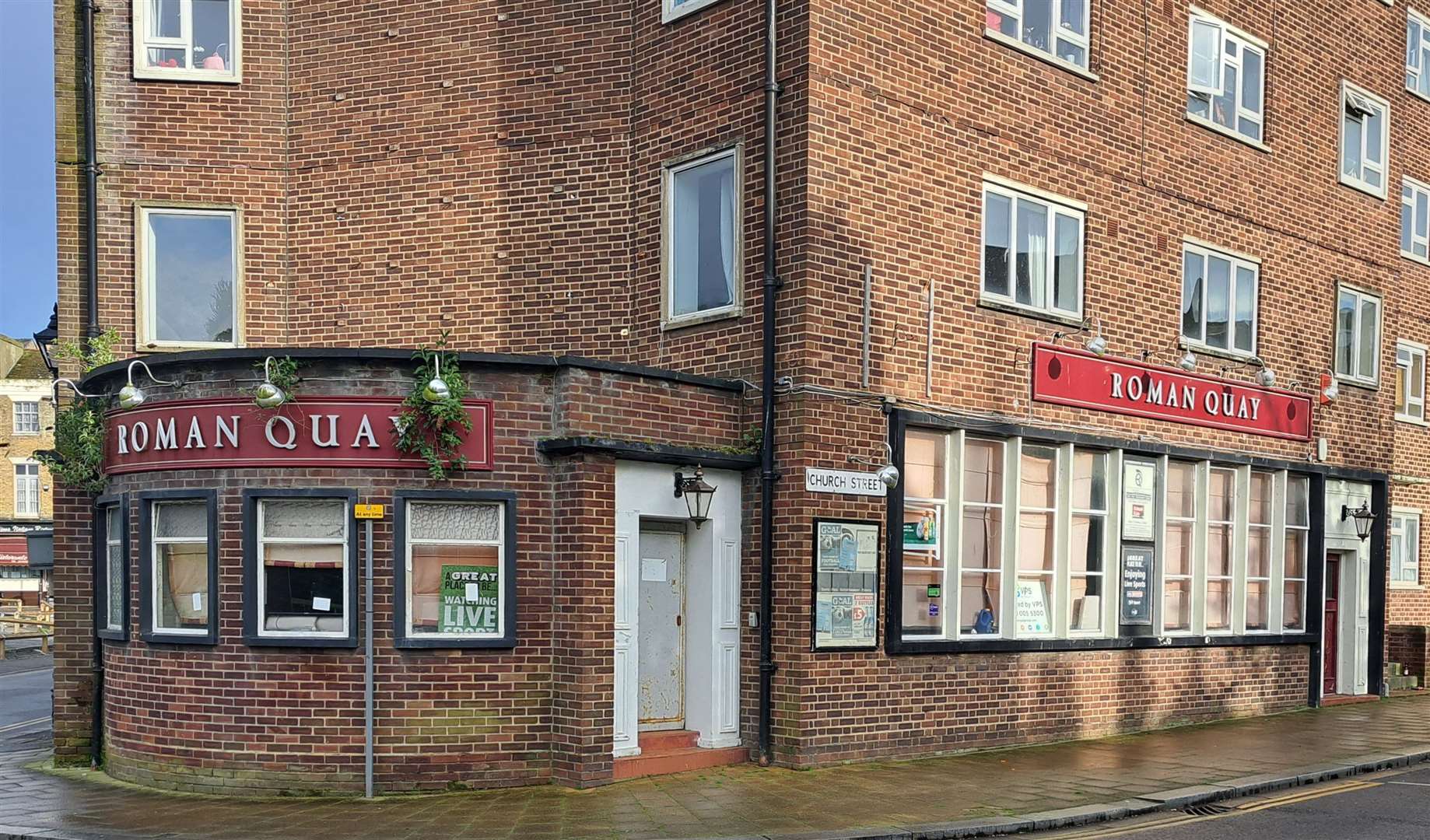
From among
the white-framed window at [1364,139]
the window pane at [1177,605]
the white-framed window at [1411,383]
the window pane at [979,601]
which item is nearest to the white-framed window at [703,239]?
the window pane at [979,601]

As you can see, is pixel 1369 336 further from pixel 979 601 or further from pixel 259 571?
pixel 259 571

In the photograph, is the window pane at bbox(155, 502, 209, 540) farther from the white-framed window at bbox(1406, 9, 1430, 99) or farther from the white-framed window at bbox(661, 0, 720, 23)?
the white-framed window at bbox(1406, 9, 1430, 99)

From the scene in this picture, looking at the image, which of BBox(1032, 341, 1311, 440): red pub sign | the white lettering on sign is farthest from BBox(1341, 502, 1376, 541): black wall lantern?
the white lettering on sign

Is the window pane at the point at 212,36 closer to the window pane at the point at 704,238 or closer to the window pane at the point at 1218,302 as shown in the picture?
the window pane at the point at 704,238

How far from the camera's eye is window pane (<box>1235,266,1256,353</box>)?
1794 centimetres

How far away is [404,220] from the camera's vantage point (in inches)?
602

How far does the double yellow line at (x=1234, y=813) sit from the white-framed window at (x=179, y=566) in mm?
7719

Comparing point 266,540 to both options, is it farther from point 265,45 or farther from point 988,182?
point 988,182

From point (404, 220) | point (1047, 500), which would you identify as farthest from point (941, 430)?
point (404, 220)

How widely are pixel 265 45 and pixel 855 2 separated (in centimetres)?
704

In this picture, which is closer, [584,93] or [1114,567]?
[584,93]

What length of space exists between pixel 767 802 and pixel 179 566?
576 centimetres

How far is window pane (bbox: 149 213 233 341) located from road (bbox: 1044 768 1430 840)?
1084 cm

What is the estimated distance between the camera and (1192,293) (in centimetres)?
1719
